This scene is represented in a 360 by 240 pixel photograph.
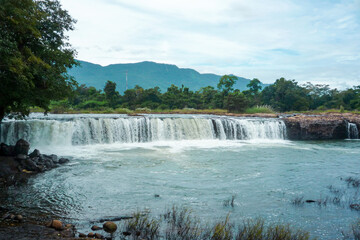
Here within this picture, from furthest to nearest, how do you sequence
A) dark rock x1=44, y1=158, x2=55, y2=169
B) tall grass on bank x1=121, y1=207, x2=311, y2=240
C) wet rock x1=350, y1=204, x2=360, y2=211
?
dark rock x1=44, y1=158, x2=55, y2=169, wet rock x1=350, y1=204, x2=360, y2=211, tall grass on bank x1=121, y1=207, x2=311, y2=240

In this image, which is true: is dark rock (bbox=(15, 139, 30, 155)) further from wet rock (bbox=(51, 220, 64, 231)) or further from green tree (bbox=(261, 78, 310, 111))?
green tree (bbox=(261, 78, 310, 111))

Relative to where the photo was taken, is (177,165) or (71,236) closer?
(71,236)

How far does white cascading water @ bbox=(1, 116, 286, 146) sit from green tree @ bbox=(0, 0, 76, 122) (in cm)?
662

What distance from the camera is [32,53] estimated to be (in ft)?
24.4

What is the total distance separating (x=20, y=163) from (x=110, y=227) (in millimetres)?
6179

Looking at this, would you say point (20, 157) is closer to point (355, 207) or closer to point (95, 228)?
point (95, 228)

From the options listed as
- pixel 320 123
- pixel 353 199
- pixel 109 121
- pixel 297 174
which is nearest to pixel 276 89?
pixel 320 123

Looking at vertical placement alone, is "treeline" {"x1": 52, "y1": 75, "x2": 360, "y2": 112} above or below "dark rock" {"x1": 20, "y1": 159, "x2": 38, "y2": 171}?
above

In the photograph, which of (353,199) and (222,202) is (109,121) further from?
(353,199)

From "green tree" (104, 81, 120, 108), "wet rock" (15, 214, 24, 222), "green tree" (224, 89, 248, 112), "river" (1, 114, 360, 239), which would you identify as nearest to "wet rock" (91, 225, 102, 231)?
"river" (1, 114, 360, 239)

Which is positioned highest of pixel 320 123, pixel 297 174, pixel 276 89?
pixel 276 89

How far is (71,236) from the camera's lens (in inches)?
182

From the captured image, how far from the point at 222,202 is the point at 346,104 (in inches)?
1600

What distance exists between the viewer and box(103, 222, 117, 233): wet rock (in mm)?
4945
